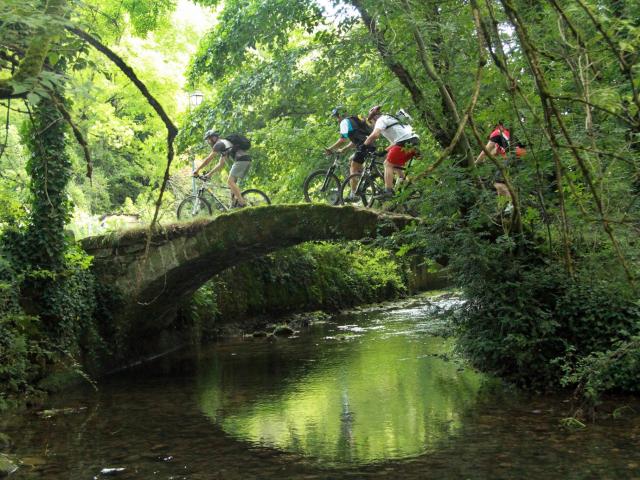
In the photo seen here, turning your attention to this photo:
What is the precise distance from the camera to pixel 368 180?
33.9 feet

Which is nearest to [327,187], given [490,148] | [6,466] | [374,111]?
[374,111]

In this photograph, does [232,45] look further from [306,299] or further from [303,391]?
[303,391]

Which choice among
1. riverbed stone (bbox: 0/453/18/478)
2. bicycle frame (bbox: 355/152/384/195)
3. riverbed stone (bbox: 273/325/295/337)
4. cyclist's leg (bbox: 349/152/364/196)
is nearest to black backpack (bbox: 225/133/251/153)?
cyclist's leg (bbox: 349/152/364/196)

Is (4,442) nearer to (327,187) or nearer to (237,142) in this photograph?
(327,187)

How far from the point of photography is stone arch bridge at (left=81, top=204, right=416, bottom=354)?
10039 mm

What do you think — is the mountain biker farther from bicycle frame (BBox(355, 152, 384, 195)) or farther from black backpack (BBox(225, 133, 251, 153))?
black backpack (BBox(225, 133, 251, 153))

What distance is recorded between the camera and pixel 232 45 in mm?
13656

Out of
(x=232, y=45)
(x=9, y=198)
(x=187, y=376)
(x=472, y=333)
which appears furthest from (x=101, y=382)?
(x=232, y=45)

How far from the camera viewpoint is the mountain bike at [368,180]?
33.7 feet

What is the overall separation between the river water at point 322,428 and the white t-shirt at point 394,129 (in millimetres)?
2783

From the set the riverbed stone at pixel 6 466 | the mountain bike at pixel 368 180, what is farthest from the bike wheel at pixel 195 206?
the riverbed stone at pixel 6 466

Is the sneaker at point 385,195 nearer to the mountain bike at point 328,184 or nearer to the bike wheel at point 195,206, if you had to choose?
the mountain bike at point 328,184

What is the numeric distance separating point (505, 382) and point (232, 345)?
6937mm

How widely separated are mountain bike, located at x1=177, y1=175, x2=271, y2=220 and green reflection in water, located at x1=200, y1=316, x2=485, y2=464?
7.96 ft
